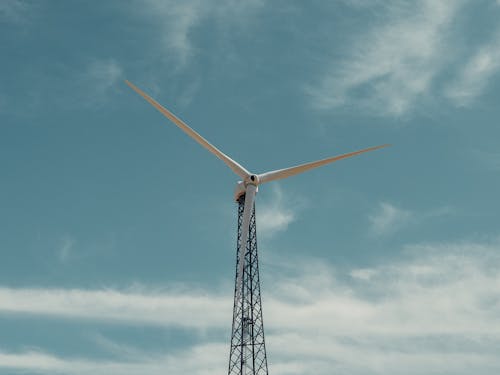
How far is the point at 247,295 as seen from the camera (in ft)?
269

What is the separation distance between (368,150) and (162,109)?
2607cm

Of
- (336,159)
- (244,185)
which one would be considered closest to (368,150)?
(336,159)

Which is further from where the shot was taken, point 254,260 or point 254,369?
point 254,260

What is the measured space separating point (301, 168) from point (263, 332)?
21169mm

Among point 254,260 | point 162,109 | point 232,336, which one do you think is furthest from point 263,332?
point 162,109

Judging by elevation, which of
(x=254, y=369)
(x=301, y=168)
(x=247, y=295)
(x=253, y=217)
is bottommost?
(x=254, y=369)

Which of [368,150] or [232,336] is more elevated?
[368,150]

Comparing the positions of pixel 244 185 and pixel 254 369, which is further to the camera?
pixel 244 185

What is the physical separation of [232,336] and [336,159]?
84.2 feet

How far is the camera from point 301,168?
86562 millimetres

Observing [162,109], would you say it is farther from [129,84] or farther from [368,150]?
[368,150]

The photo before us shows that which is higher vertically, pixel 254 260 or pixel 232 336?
pixel 254 260

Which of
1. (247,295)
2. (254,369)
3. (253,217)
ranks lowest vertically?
(254,369)

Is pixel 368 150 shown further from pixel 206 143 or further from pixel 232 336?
pixel 232 336
